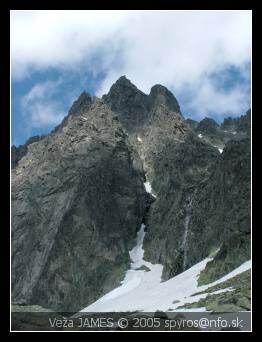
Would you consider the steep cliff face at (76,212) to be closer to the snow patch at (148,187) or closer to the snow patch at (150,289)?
the snow patch at (150,289)

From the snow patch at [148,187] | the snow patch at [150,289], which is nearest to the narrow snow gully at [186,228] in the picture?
the snow patch at [150,289]

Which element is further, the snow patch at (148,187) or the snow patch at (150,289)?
the snow patch at (148,187)

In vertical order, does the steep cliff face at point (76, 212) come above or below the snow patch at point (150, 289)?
above

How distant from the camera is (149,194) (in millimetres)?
158750

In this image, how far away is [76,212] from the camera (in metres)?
134

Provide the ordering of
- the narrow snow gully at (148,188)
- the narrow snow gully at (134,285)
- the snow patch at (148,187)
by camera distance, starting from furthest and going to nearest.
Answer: the snow patch at (148,187), the narrow snow gully at (148,188), the narrow snow gully at (134,285)

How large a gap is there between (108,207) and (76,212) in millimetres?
8800

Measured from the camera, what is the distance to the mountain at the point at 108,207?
108875mm

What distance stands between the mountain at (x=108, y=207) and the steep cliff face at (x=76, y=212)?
0.25 metres

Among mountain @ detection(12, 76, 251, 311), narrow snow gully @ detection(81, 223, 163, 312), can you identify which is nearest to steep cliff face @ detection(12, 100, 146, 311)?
mountain @ detection(12, 76, 251, 311)

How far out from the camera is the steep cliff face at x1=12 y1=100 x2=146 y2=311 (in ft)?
405

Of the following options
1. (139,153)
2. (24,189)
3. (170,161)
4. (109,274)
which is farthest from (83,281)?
(139,153)

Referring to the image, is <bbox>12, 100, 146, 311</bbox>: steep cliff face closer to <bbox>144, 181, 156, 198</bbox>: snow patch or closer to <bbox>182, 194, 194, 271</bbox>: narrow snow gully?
<bbox>144, 181, 156, 198</bbox>: snow patch

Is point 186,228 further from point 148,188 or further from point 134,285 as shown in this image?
point 148,188
